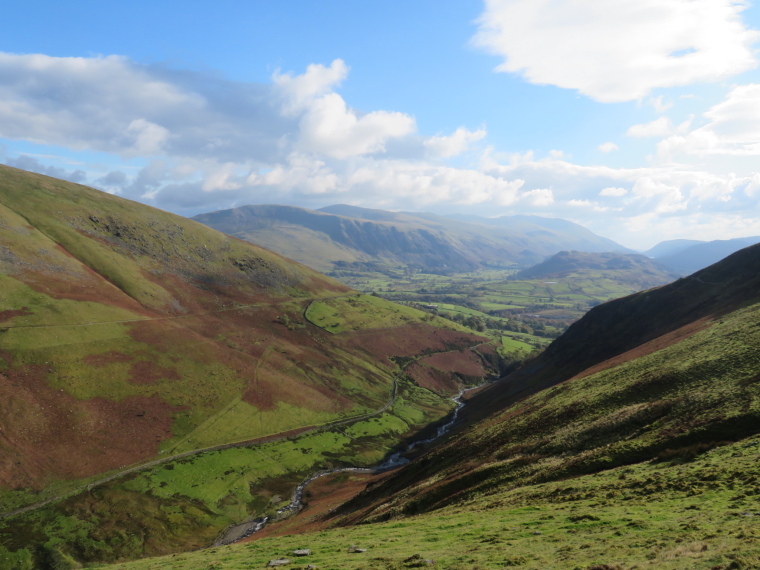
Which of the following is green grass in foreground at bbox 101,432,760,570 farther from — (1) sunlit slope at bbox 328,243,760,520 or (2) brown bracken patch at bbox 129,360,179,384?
(2) brown bracken patch at bbox 129,360,179,384

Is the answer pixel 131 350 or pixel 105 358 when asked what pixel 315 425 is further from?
pixel 105 358

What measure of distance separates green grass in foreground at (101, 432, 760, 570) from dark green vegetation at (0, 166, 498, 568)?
56878 mm

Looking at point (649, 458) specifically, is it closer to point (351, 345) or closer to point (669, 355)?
point (669, 355)

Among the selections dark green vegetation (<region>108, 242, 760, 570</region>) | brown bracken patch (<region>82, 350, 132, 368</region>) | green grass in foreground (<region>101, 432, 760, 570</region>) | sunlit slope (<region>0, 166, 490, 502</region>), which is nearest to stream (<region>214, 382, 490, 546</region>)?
sunlit slope (<region>0, 166, 490, 502</region>)

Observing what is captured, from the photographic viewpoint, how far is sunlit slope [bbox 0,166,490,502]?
289 ft

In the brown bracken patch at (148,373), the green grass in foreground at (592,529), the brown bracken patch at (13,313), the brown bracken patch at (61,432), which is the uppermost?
the brown bracken patch at (13,313)

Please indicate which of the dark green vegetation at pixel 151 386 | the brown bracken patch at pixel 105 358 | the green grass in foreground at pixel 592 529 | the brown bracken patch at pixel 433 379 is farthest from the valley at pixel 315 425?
the brown bracken patch at pixel 433 379

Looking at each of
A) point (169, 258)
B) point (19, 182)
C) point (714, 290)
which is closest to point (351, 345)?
point (169, 258)

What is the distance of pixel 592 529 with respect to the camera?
24.2 m

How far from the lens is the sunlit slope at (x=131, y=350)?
88.1 m

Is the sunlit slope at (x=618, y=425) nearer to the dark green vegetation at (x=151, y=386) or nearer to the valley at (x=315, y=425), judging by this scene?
the valley at (x=315, y=425)

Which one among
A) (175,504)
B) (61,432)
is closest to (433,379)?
(175,504)

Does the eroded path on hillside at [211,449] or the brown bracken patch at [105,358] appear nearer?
the eroded path on hillside at [211,449]

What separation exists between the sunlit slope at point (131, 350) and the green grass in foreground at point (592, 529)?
2785 inches
